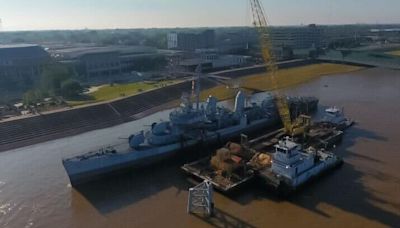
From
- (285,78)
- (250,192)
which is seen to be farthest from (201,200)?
(285,78)

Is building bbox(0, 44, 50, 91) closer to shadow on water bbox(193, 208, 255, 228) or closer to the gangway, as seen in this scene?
the gangway

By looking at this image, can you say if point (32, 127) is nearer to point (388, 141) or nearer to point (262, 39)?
point (262, 39)

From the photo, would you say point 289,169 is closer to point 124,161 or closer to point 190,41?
point 124,161

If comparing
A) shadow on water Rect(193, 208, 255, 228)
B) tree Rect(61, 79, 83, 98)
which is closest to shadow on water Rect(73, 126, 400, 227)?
shadow on water Rect(193, 208, 255, 228)

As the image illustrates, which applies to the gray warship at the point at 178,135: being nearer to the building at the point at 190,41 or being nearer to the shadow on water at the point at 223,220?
the shadow on water at the point at 223,220

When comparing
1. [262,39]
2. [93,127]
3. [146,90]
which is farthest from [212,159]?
[146,90]

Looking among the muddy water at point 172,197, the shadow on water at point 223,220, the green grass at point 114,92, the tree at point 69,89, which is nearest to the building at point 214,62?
the green grass at point 114,92

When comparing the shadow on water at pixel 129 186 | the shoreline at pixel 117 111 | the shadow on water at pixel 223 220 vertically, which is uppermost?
the shoreline at pixel 117 111
